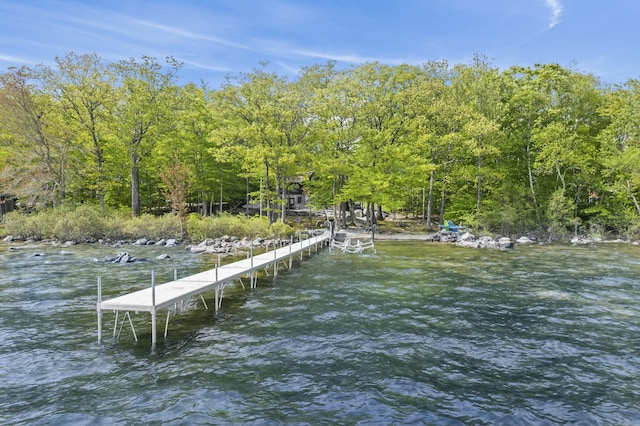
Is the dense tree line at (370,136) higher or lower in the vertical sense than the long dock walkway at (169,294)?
higher

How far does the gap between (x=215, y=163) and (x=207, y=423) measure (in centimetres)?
3835

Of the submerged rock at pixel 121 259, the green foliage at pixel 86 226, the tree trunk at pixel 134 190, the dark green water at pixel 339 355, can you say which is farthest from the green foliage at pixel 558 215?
the tree trunk at pixel 134 190

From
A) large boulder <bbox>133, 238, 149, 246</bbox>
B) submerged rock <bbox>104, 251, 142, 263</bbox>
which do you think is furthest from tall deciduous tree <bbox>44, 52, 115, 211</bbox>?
submerged rock <bbox>104, 251, 142, 263</bbox>

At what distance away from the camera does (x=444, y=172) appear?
39750 millimetres

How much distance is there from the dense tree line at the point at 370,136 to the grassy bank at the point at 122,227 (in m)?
2.98

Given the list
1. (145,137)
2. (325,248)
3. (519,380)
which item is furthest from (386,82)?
(519,380)

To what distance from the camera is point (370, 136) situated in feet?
119

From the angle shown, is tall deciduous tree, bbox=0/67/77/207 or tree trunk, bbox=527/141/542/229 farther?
tree trunk, bbox=527/141/542/229

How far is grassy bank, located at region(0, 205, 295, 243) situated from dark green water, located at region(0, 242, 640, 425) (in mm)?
13392

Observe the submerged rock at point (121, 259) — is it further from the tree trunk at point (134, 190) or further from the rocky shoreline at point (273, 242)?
the tree trunk at point (134, 190)

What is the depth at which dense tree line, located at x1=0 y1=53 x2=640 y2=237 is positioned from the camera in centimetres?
3372

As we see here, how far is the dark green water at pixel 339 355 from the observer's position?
6.63 meters

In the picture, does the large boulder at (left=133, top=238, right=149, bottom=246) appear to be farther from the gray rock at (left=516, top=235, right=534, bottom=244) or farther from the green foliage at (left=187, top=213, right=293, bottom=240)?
the gray rock at (left=516, top=235, right=534, bottom=244)

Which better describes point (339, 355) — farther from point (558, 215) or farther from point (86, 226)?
point (558, 215)
